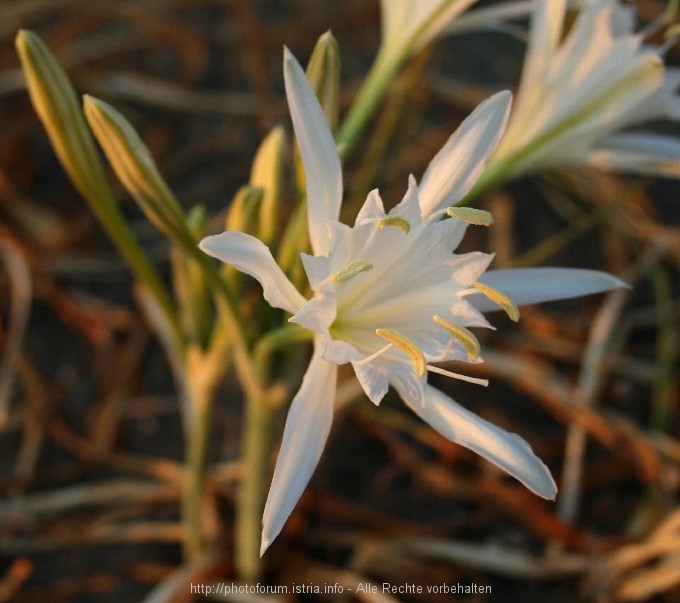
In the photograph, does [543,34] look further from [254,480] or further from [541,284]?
[254,480]

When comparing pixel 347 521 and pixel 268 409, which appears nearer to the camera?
pixel 268 409

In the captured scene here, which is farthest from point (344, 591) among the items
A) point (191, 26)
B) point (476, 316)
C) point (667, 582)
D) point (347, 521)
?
point (191, 26)

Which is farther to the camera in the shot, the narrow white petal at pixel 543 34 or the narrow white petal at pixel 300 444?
the narrow white petal at pixel 543 34

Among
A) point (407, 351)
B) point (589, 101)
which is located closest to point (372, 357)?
point (407, 351)

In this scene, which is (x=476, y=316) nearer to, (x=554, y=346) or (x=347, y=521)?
(x=347, y=521)

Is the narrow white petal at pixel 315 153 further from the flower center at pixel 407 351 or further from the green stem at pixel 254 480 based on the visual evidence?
the green stem at pixel 254 480

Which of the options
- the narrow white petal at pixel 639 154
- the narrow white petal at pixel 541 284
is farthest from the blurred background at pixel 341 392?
the narrow white petal at pixel 541 284

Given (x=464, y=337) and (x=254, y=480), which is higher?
(x=464, y=337)
